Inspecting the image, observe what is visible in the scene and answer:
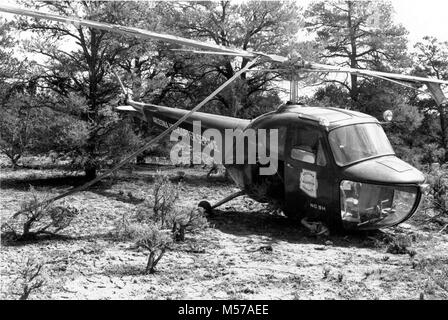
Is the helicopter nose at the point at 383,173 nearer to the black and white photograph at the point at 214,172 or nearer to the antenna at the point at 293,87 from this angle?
the black and white photograph at the point at 214,172

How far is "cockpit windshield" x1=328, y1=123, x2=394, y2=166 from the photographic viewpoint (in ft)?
24.3

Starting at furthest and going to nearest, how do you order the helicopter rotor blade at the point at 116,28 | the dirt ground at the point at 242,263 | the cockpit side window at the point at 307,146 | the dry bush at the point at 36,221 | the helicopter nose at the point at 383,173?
the cockpit side window at the point at 307,146, the helicopter nose at the point at 383,173, the dry bush at the point at 36,221, the helicopter rotor blade at the point at 116,28, the dirt ground at the point at 242,263

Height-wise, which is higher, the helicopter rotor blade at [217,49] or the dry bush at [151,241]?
the helicopter rotor blade at [217,49]

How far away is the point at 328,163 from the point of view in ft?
24.3

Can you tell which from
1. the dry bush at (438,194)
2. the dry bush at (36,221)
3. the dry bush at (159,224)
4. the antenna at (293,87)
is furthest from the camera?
the dry bush at (438,194)

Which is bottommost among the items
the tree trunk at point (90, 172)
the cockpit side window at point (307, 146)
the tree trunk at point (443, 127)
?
the tree trunk at point (90, 172)

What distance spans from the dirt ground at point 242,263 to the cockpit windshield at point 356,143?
4.18ft

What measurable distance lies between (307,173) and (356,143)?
905 millimetres

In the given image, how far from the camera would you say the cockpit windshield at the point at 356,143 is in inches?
292

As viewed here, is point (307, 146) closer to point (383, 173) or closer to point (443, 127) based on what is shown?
point (383, 173)

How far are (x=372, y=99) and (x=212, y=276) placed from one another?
14.2 metres

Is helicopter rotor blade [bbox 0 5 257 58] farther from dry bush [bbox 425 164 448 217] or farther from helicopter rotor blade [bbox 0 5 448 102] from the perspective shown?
dry bush [bbox 425 164 448 217]

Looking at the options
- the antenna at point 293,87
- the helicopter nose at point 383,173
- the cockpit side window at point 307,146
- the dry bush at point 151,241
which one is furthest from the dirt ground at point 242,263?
the antenna at point 293,87

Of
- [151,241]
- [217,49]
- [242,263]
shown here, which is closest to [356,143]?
[217,49]
